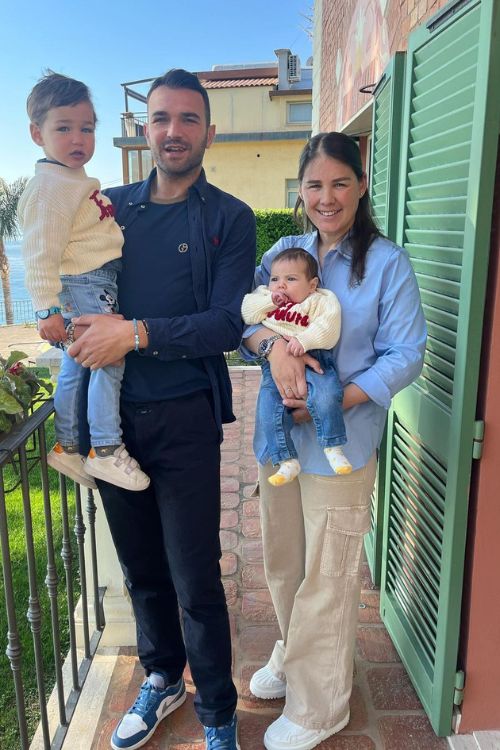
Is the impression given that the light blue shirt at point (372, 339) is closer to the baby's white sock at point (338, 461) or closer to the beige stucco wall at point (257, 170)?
the baby's white sock at point (338, 461)

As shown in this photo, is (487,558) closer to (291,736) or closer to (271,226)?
(291,736)

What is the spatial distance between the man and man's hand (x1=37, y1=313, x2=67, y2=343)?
68 millimetres

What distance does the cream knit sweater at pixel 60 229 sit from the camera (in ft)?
5.86

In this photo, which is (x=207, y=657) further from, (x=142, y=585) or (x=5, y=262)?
(x=5, y=262)

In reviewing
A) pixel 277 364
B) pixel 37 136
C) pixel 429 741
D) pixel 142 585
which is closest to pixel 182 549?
pixel 142 585

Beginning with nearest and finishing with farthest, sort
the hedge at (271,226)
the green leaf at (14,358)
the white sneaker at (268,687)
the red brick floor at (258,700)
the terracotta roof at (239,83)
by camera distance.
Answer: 1. the green leaf at (14,358)
2. the red brick floor at (258,700)
3. the white sneaker at (268,687)
4. the hedge at (271,226)
5. the terracotta roof at (239,83)

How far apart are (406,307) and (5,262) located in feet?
94.6

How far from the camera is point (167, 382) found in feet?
6.23

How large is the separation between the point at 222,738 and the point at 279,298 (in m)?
1.51

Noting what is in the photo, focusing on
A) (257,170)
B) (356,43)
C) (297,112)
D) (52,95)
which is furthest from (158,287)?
(297,112)

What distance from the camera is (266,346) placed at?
1911 millimetres

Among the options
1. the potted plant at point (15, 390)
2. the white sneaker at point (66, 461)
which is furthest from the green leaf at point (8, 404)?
the white sneaker at point (66, 461)

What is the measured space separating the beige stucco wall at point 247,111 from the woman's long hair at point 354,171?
27.9 m

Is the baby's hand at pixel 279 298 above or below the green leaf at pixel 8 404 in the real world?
above
